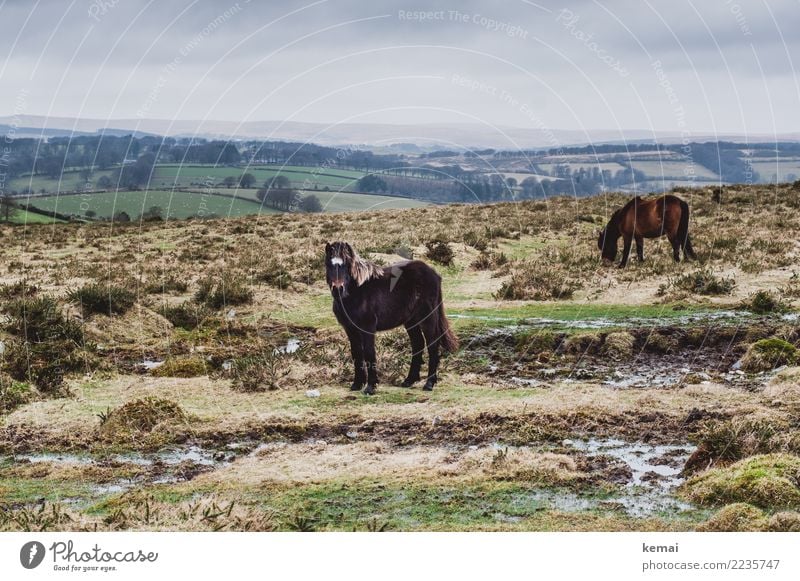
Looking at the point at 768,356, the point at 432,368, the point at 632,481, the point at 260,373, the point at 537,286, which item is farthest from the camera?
the point at 537,286

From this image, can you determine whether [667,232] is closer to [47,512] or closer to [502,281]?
[502,281]

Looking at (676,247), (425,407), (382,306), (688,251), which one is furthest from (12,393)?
(688,251)

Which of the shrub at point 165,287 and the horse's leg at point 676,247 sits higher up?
the horse's leg at point 676,247

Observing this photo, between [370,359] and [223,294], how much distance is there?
8.93 metres

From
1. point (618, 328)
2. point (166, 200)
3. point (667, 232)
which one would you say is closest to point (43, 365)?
point (618, 328)

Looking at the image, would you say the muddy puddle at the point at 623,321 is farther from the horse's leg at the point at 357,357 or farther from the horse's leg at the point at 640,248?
the horse's leg at the point at 640,248

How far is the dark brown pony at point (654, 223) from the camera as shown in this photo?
77.5ft

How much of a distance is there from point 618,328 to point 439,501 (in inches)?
318

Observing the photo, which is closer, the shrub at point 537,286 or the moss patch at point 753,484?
the moss patch at point 753,484

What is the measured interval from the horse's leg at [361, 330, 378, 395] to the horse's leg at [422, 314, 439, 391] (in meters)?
0.81

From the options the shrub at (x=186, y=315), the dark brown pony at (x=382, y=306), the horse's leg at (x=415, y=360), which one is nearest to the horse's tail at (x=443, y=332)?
the dark brown pony at (x=382, y=306)

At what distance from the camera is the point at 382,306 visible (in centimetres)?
1098

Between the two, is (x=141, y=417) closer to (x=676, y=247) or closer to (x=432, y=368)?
(x=432, y=368)

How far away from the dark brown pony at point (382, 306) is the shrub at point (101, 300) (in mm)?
8093
